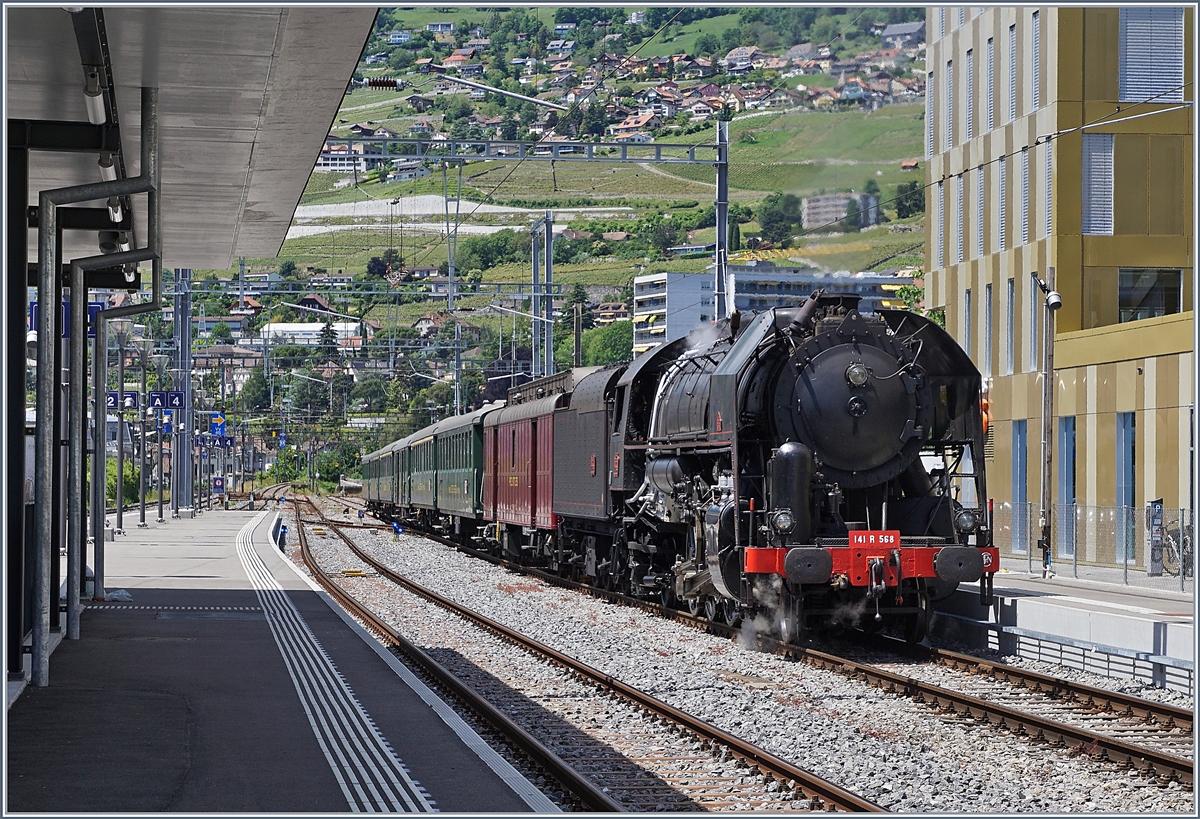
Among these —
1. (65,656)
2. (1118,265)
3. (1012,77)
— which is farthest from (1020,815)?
(1012,77)

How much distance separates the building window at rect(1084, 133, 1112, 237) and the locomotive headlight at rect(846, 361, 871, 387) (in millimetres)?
20768

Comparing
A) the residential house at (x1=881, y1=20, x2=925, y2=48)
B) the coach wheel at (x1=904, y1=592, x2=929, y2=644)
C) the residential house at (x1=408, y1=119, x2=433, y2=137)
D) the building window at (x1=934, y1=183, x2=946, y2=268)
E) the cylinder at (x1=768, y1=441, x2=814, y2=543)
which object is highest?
the residential house at (x1=408, y1=119, x2=433, y2=137)

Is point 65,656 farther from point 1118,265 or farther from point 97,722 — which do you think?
point 1118,265

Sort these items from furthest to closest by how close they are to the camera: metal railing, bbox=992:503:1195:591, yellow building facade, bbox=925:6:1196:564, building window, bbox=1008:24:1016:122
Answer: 1. building window, bbox=1008:24:1016:122
2. yellow building facade, bbox=925:6:1196:564
3. metal railing, bbox=992:503:1195:591

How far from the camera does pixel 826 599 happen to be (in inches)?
608

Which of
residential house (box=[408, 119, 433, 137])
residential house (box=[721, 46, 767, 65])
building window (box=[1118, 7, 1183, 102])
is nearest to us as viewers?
residential house (box=[721, 46, 767, 65])

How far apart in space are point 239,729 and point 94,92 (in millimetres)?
4558

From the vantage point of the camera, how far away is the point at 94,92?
33.0 ft

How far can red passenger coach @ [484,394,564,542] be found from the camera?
82.6ft

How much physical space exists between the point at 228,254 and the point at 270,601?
16.3 ft

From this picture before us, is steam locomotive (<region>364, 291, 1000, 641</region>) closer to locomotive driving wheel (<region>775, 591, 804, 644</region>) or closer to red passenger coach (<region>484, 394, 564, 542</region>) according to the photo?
locomotive driving wheel (<region>775, 591, 804, 644</region>)

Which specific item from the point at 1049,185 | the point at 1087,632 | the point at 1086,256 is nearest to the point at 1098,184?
the point at 1049,185

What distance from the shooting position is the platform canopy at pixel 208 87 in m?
9.40

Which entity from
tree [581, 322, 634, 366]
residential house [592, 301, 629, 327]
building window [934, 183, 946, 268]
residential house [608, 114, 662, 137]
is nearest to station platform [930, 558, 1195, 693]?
building window [934, 183, 946, 268]
